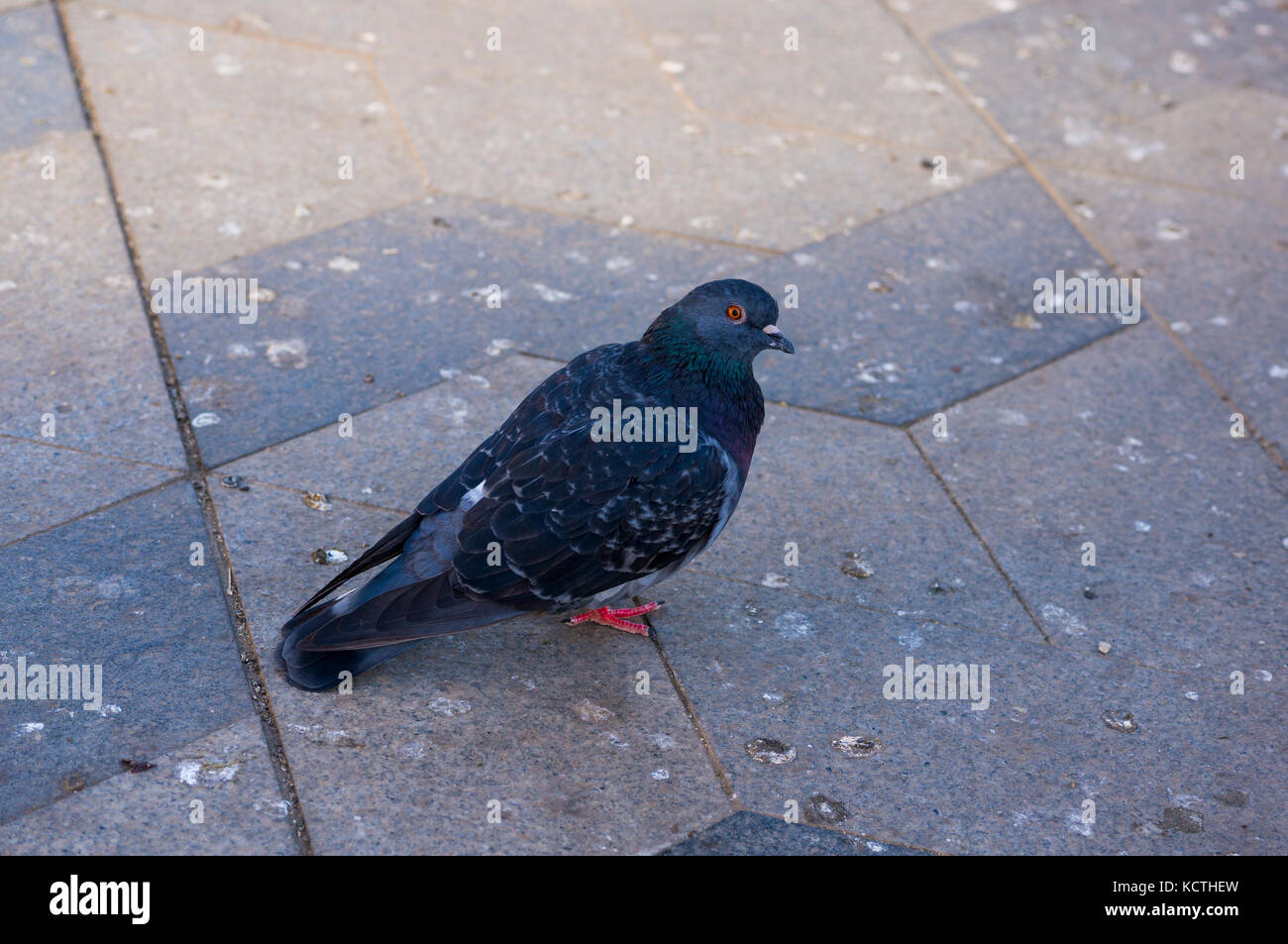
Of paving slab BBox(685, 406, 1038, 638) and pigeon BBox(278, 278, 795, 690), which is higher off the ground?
pigeon BBox(278, 278, 795, 690)

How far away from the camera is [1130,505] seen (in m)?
4.68

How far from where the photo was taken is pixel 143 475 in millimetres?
4332

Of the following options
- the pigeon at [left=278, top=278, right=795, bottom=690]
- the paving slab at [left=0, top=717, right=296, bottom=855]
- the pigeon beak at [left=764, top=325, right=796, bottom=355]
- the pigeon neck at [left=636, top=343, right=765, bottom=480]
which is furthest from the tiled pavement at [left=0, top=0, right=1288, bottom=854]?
the pigeon beak at [left=764, top=325, right=796, bottom=355]

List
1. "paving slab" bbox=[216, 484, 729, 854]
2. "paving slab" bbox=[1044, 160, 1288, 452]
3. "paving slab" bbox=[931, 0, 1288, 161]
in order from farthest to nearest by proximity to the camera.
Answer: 1. "paving slab" bbox=[931, 0, 1288, 161]
2. "paving slab" bbox=[1044, 160, 1288, 452]
3. "paving slab" bbox=[216, 484, 729, 854]

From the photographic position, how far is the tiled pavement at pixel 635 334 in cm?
353

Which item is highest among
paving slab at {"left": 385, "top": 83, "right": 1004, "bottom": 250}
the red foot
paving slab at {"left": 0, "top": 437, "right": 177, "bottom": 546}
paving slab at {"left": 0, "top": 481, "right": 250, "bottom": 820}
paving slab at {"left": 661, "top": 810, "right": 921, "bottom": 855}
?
paving slab at {"left": 385, "top": 83, "right": 1004, "bottom": 250}

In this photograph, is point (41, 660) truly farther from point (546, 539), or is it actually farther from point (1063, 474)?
point (1063, 474)

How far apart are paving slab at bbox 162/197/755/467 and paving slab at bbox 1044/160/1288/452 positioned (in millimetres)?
1976

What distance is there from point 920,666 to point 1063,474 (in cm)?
129

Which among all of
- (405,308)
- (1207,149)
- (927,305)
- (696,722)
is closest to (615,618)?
(696,722)

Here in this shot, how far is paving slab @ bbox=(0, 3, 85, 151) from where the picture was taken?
594 centimetres

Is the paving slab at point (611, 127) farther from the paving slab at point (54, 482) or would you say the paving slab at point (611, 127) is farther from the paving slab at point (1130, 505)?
the paving slab at point (54, 482)

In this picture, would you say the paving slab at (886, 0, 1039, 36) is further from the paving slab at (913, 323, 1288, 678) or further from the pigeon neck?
the pigeon neck

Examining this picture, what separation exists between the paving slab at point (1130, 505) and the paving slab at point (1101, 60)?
6.43 feet
